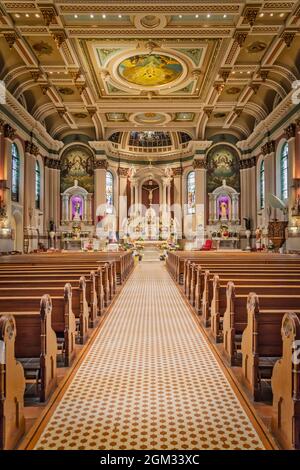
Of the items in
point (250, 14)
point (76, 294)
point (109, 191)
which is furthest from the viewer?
point (109, 191)

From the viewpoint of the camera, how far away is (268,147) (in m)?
20.6

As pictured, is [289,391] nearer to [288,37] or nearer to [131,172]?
[288,37]

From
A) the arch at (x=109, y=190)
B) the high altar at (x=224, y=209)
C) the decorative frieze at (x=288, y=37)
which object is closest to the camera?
the decorative frieze at (x=288, y=37)

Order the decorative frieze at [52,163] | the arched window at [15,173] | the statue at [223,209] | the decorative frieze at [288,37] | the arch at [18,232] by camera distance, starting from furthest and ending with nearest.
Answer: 1. the statue at [223,209]
2. the decorative frieze at [52,163]
3. the arch at [18,232]
4. the arched window at [15,173]
5. the decorative frieze at [288,37]

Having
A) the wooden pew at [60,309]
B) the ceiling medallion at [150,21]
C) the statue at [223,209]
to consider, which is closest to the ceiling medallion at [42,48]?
the ceiling medallion at [150,21]

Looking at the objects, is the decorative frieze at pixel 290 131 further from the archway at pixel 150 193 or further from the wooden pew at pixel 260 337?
the wooden pew at pixel 260 337

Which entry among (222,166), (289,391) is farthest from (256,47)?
(289,391)

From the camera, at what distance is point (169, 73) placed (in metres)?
17.0

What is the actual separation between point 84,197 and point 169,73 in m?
11.1

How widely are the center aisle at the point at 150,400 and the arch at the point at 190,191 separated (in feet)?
71.4

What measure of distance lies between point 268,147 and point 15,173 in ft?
44.2

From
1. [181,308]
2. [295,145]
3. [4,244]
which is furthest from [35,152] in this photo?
[181,308]

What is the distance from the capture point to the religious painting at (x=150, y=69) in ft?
51.9

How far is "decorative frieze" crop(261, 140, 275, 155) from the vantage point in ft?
66.7
